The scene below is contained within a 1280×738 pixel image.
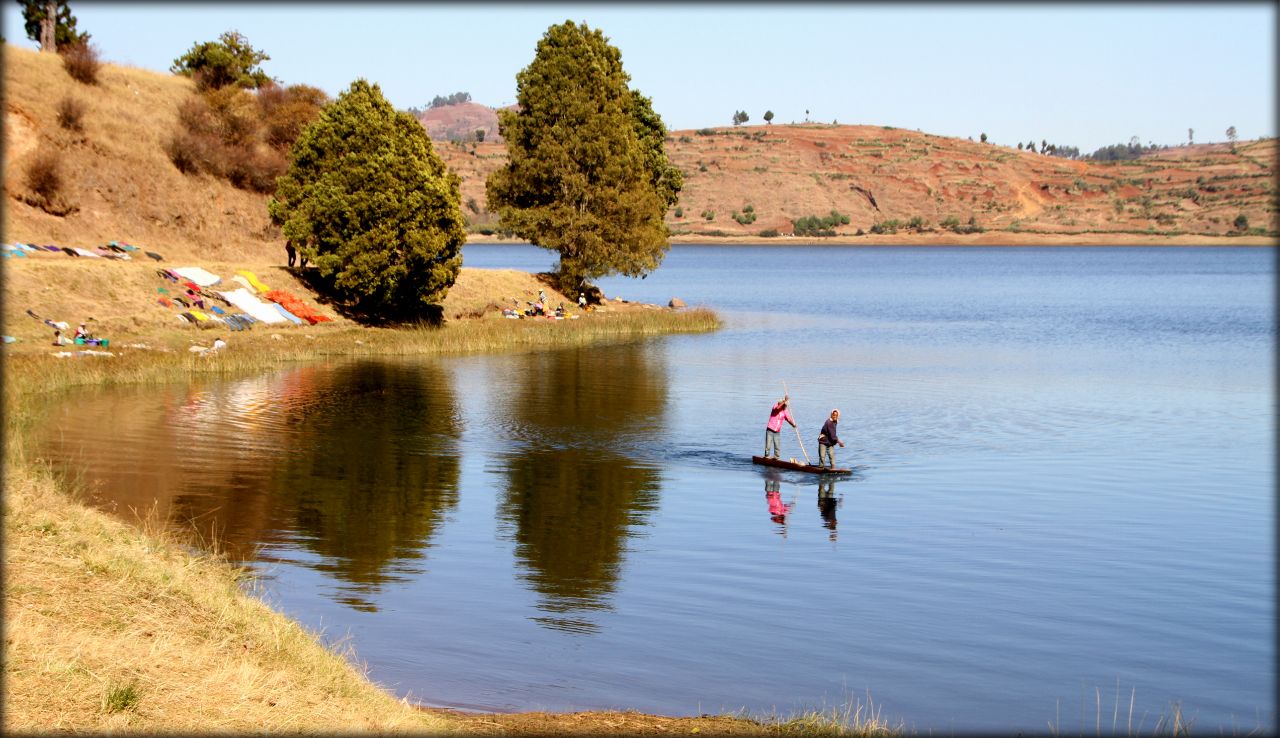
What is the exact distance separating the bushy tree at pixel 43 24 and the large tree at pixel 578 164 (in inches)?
1254

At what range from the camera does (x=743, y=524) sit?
78.3ft

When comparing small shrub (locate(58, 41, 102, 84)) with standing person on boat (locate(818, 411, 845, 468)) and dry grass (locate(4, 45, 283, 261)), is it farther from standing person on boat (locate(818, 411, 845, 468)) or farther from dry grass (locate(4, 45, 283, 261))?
standing person on boat (locate(818, 411, 845, 468))

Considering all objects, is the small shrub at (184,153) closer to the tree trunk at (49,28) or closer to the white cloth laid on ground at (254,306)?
the tree trunk at (49,28)

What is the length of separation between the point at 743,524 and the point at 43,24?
75.3 m

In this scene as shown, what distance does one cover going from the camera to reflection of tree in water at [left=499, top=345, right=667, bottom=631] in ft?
66.1

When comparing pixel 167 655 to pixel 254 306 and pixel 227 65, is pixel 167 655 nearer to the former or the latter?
pixel 254 306

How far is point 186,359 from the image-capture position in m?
43.1

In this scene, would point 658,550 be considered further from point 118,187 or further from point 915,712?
point 118,187

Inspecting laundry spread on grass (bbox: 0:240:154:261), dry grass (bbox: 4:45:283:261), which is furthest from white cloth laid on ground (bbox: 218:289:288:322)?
dry grass (bbox: 4:45:283:261)

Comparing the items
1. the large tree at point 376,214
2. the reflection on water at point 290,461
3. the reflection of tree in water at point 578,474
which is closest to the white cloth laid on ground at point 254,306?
the large tree at point 376,214

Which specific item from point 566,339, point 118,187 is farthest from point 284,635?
point 118,187

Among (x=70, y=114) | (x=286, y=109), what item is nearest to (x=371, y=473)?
(x=70, y=114)

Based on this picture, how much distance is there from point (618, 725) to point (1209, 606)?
10.6 m

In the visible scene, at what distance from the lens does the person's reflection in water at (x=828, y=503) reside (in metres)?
24.0
